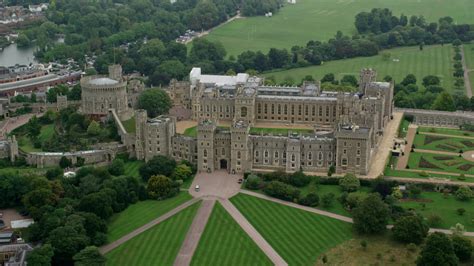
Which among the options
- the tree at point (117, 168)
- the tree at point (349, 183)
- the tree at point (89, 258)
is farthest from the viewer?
the tree at point (117, 168)

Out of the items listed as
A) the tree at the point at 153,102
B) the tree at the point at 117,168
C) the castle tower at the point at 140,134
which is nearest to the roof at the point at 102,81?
the tree at the point at 153,102

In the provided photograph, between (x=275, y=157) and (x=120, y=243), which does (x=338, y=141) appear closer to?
(x=275, y=157)

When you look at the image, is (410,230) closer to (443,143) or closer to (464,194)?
(464,194)

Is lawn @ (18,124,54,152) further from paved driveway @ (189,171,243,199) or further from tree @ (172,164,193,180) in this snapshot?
paved driveway @ (189,171,243,199)

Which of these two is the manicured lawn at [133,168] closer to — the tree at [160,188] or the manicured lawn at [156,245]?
the tree at [160,188]

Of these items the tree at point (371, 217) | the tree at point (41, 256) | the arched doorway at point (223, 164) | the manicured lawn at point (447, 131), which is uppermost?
the manicured lawn at point (447, 131)
